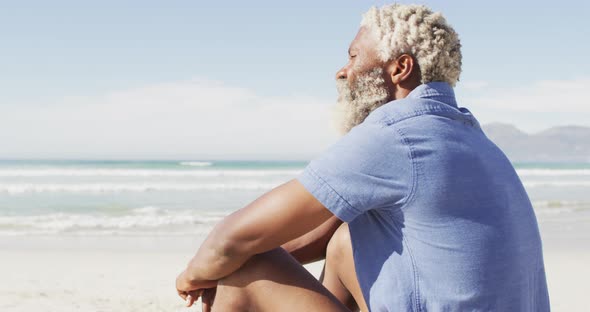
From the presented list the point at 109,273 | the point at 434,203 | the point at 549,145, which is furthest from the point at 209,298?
the point at 549,145

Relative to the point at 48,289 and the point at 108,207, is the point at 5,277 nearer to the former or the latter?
the point at 48,289

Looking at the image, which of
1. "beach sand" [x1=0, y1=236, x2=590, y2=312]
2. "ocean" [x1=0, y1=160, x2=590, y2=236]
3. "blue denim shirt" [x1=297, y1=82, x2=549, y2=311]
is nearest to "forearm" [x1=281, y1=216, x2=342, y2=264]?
"blue denim shirt" [x1=297, y1=82, x2=549, y2=311]

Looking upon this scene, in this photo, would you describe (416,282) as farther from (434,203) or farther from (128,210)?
(128,210)

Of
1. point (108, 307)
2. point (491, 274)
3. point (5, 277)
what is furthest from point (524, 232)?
point (5, 277)

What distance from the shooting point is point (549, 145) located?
107625 mm

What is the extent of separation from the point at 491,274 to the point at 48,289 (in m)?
4.45

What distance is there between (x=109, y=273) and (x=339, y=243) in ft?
13.8

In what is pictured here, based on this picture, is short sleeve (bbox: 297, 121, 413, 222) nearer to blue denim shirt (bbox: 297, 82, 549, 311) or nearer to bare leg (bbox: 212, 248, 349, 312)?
blue denim shirt (bbox: 297, 82, 549, 311)

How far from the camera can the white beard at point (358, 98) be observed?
189 cm

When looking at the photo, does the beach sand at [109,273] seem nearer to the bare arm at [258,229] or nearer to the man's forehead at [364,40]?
the bare arm at [258,229]

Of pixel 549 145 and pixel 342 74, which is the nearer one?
pixel 342 74

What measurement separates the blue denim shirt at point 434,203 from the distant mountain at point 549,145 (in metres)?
94.3

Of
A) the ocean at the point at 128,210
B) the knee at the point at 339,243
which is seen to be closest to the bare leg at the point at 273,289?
the knee at the point at 339,243

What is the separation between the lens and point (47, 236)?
8.02m
